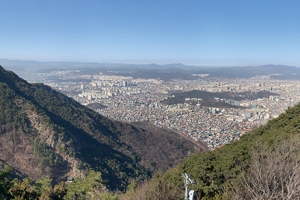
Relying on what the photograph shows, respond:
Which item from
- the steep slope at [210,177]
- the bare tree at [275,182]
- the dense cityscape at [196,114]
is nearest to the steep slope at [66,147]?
the dense cityscape at [196,114]

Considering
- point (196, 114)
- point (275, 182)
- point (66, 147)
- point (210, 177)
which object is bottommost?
point (196, 114)

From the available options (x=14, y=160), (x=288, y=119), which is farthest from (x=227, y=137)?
(x=14, y=160)

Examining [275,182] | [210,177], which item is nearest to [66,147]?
[210,177]

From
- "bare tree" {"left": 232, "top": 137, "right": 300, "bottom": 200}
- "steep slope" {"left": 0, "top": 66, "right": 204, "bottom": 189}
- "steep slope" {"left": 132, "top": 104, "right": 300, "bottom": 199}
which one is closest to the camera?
"bare tree" {"left": 232, "top": 137, "right": 300, "bottom": 200}

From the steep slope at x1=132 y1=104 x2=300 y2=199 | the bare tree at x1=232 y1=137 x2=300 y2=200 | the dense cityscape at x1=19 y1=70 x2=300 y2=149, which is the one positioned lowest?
the dense cityscape at x1=19 y1=70 x2=300 y2=149

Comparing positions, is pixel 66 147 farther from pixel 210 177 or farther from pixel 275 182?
pixel 275 182

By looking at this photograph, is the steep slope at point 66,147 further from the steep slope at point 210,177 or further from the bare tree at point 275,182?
the bare tree at point 275,182

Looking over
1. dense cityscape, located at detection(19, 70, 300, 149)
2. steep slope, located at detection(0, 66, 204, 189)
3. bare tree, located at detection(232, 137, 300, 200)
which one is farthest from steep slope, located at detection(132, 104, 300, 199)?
dense cityscape, located at detection(19, 70, 300, 149)

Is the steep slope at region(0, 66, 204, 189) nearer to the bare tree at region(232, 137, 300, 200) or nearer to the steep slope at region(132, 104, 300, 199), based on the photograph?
the steep slope at region(132, 104, 300, 199)
